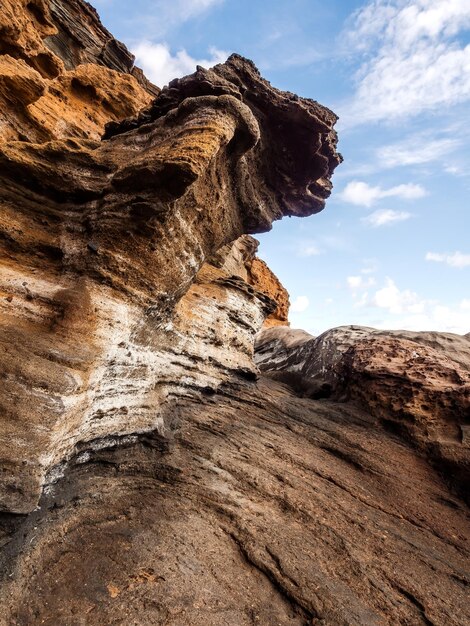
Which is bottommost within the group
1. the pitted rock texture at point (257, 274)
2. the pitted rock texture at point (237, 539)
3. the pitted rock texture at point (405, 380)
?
the pitted rock texture at point (237, 539)

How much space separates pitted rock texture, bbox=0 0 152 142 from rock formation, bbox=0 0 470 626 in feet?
0.40

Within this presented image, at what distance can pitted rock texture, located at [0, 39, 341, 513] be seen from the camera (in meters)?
4.68

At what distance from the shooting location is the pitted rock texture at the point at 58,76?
363 inches

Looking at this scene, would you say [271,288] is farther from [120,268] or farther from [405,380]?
[120,268]

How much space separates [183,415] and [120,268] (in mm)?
3467

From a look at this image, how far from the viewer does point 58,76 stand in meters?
13.6

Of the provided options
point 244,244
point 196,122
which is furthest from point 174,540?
point 244,244

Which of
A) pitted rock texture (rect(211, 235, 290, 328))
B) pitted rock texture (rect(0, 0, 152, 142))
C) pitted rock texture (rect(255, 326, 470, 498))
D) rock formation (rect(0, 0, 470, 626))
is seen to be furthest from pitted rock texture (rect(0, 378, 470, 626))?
pitted rock texture (rect(211, 235, 290, 328))

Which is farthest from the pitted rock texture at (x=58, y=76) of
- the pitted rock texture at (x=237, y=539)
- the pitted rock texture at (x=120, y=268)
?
the pitted rock texture at (x=237, y=539)

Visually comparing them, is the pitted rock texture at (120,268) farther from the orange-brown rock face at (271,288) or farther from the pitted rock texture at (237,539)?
the orange-brown rock face at (271,288)

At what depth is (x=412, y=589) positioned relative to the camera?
468cm

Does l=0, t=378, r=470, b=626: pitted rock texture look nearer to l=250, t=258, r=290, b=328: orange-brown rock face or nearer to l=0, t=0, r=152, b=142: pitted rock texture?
l=0, t=0, r=152, b=142: pitted rock texture

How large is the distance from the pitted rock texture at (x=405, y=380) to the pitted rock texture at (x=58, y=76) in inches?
451

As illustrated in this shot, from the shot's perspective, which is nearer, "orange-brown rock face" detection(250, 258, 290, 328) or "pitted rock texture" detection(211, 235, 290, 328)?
"pitted rock texture" detection(211, 235, 290, 328)
